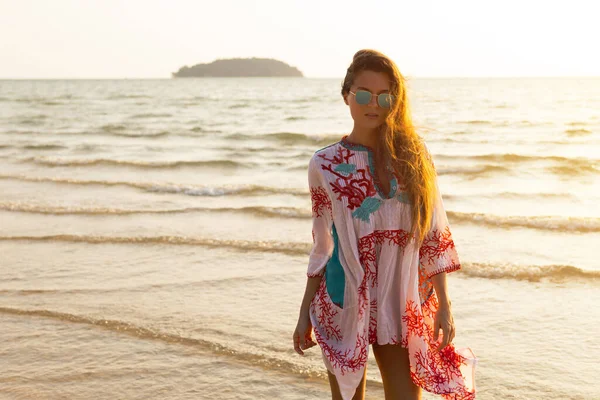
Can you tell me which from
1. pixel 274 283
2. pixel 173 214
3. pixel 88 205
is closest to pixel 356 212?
pixel 274 283

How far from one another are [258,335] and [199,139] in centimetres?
2019

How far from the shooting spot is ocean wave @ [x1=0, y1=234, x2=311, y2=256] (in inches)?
344

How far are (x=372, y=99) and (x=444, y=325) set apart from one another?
3.02 ft

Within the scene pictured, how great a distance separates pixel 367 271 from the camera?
2822 millimetres

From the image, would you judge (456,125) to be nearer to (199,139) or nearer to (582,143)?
(582,143)

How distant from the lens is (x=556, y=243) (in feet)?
29.5

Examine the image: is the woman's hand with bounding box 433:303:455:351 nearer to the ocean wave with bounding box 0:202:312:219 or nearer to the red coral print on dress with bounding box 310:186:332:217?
the red coral print on dress with bounding box 310:186:332:217

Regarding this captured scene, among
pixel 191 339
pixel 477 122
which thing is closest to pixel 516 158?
pixel 477 122

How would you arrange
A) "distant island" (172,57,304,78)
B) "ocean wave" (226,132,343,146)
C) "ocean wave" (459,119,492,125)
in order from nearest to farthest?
"ocean wave" (226,132,343,146) → "ocean wave" (459,119,492,125) → "distant island" (172,57,304,78)

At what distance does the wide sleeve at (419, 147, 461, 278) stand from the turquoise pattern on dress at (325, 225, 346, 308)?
339 mm

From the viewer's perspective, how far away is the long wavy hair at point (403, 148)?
2.77 m

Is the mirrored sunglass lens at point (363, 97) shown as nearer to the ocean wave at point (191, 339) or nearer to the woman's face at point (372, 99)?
the woman's face at point (372, 99)

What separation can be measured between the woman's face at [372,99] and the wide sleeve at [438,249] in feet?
0.82

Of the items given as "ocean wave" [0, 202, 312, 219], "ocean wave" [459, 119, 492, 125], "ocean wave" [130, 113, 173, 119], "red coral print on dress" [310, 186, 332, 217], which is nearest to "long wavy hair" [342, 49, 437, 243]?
"red coral print on dress" [310, 186, 332, 217]
